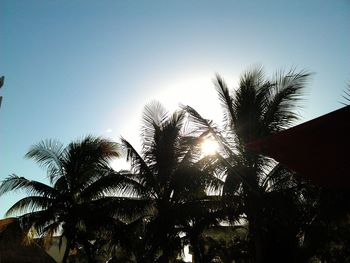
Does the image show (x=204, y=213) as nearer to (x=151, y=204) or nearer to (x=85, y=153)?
(x=151, y=204)

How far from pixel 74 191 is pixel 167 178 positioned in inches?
187

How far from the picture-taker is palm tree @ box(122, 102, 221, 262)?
1402 cm

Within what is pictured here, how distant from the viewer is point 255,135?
12352mm

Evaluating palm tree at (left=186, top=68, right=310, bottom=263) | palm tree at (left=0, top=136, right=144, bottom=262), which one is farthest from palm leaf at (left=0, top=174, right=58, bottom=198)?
palm tree at (left=186, top=68, right=310, bottom=263)

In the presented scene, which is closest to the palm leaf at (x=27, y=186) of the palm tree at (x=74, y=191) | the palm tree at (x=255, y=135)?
the palm tree at (x=74, y=191)

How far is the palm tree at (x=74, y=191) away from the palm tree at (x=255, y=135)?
506cm

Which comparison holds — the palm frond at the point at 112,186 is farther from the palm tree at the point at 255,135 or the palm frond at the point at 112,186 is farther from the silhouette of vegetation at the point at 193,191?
the palm tree at the point at 255,135

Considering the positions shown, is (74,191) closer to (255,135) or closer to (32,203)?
(32,203)

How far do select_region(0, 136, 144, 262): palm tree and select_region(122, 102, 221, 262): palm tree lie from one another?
1.33 metres

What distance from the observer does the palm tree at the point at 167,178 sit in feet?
46.0

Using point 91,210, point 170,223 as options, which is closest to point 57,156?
point 91,210

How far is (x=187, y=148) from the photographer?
565 inches

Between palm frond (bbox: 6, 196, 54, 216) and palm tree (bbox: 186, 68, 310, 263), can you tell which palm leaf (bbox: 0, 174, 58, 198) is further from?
palm tree (bbox: 186, 68, 310, 263)

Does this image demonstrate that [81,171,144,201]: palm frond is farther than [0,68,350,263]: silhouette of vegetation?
Yes
